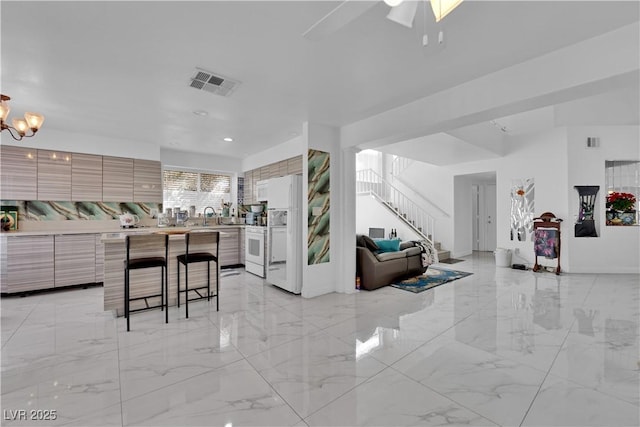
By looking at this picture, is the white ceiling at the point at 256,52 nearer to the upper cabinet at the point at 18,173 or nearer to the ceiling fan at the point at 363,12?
the ceiling fan at the point at 363,12

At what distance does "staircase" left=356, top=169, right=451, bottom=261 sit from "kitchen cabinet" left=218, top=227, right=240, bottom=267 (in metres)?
4.10

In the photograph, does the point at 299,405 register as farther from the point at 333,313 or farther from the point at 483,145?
the point at 483,145

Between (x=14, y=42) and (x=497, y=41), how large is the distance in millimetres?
3929

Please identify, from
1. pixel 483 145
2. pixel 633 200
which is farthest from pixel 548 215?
pixel 483 145

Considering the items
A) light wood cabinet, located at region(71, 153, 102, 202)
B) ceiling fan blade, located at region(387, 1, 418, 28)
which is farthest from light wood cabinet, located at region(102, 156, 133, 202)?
ceiling fan blade, located at region(387, 1, 418, 28)

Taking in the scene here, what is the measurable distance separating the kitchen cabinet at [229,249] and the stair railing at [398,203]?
162 inches

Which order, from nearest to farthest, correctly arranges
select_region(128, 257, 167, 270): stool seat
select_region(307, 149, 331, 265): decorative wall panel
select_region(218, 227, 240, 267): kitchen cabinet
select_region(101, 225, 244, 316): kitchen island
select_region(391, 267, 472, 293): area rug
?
select_region(128, 257, 167, 270): stool seat
select_region(101, 225, 244, 316): kitchen island
select_region(307, 149, 331, 265): decorative wall panel
select_region(391, 267, 472, 293): area rug
select_region(218, 227, 240, 267): kitchen cabinet

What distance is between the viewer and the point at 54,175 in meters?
4.82

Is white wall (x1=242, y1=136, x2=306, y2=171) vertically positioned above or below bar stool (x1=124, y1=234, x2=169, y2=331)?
above

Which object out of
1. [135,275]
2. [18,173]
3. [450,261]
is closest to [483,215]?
[450,261]

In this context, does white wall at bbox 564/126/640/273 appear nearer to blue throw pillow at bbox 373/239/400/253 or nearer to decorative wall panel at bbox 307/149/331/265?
blue throw pillow at bbox 373/239/400/253

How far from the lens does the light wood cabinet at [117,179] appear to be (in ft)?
Answer: 17.2

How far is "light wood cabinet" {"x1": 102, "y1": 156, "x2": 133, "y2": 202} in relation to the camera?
524 centimetres

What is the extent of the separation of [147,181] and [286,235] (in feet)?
10.5
